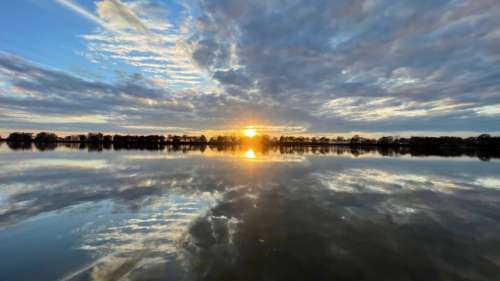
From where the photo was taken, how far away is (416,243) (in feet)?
22.1

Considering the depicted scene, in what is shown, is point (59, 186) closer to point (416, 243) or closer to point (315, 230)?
point (315, 230)

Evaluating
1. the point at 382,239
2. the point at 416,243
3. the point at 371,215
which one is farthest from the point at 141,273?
the point at 371,215

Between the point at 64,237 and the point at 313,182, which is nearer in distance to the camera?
the point at 64,237

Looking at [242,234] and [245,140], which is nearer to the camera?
[242,234]

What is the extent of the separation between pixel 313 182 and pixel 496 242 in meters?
9.59

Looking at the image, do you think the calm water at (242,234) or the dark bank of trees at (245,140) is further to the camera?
the dark bank of trees at (245,140)

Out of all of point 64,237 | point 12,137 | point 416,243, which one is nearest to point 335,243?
point 416,243

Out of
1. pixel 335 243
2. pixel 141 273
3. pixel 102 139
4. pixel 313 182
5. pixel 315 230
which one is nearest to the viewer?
pixel 141 273

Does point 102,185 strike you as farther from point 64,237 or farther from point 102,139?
point 102,139

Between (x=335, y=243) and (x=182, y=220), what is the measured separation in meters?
4.76

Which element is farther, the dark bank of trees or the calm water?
the dark bank of trees

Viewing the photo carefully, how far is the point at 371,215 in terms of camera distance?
9.20 metres

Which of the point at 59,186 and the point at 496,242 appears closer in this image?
the point at 496,242

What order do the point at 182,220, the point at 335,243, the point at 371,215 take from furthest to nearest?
the point at 371,215, the point at 182,220, the point at 335,243
